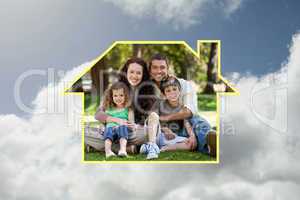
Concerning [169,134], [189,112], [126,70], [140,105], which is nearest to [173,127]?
[169,134]

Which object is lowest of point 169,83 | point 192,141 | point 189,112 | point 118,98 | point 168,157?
point 168,157

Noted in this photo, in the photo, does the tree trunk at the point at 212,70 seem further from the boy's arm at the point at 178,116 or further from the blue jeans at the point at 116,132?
the blue jeans at the point at 116,132

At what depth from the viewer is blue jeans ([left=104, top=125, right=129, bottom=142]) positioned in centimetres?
357

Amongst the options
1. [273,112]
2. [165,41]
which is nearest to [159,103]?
[165,41]

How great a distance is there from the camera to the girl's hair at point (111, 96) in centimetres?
358

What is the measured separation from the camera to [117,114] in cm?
359

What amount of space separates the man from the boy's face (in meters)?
0.04

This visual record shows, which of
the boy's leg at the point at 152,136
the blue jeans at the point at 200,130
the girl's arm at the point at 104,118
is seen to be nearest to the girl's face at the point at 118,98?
the girl's arm at the point at 104,118

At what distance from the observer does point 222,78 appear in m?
3.54

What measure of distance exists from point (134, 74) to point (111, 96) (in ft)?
0.79

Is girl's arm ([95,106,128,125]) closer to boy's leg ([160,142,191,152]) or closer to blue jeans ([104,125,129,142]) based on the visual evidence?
blue jeans ([104,125,129,142])

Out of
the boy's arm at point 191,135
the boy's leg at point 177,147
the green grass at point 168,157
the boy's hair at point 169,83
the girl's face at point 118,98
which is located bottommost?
the green grass at point 168,157

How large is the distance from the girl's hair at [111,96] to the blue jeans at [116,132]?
0.54 feet

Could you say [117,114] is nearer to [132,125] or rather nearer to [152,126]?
[132,125]
